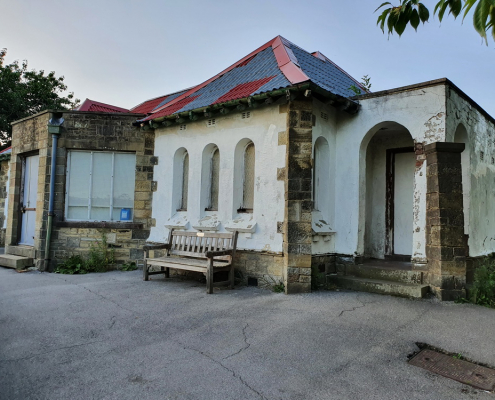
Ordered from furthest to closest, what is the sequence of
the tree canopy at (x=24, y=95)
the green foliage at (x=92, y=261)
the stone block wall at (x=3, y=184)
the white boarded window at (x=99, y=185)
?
the tree canopy at (x=24, y=95) → the stone block wall at (x=3, y=184) → the white boarded window at (x=99, y=185) → the green foliage at (x=92, y=261)

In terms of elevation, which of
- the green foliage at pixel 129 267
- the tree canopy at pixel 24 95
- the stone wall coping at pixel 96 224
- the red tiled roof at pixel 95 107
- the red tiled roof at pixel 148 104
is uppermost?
the tree canopy at pixel 24 95

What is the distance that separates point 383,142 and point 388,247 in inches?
96.3

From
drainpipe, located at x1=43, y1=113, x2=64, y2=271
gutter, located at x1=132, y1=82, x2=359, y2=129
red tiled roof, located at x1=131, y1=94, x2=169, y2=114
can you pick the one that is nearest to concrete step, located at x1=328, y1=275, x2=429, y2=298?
gutter, located at x1=132, y1=82, x2=359, y2=129

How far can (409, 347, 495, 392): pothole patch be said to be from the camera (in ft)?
10.4

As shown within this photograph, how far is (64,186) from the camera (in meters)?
8.89

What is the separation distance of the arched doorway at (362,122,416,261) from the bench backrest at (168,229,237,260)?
3339mm

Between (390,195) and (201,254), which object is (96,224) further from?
(390,195)

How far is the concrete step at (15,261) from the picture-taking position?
875 cm

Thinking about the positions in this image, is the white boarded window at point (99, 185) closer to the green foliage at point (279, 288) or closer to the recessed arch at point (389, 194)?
the green foliage at point (279, 288)

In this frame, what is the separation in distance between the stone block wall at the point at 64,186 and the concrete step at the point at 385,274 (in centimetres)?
490

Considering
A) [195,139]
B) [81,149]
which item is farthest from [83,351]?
[81,149]

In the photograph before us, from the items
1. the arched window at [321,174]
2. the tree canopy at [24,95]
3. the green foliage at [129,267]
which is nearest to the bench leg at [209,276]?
the arched window at [321,174]

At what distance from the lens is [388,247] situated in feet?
26.7

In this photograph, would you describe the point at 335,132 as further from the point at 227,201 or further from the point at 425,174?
the point at 227,201
